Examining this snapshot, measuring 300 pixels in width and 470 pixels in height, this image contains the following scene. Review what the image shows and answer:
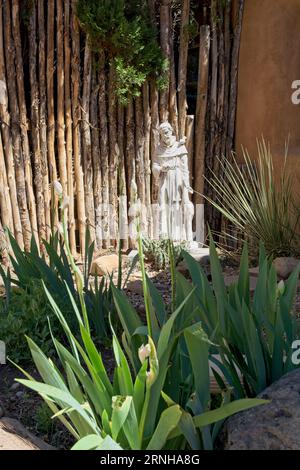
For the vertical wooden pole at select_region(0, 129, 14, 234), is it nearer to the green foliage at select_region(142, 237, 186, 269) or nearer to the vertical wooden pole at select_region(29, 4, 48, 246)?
the vertical wooden pole at select_region(29, 4, 48, 246)

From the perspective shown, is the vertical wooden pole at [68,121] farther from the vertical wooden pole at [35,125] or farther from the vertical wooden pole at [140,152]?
the vertical wooden pole at [140,152]

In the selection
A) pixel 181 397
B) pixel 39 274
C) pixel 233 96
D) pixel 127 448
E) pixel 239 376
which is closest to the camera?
pixel 127 448

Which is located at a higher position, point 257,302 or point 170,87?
point 170,87

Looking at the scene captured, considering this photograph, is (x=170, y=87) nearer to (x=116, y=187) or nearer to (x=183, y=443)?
(x=116, y=187)

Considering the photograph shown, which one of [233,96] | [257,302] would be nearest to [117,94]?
[233,96]

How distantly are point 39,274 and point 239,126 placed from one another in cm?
372

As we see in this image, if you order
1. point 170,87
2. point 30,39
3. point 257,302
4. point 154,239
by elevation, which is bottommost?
point 154,239

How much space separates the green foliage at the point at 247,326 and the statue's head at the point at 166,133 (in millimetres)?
3613

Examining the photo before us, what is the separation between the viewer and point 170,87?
631 cm

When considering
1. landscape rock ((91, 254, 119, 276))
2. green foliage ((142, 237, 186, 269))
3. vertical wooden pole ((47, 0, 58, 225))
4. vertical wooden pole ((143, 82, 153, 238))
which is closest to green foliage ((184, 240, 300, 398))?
landscape rock ((91, 254, 119, 276))

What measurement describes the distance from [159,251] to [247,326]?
12.2 ft

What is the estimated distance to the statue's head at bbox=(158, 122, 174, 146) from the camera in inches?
232

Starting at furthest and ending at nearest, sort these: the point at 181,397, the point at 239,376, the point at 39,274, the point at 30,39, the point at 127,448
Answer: the point at 30,39, the point at 39,274, the point at 239,376, the point at 181,397, the point at 127,448

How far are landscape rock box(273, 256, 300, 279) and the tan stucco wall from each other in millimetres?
1588
